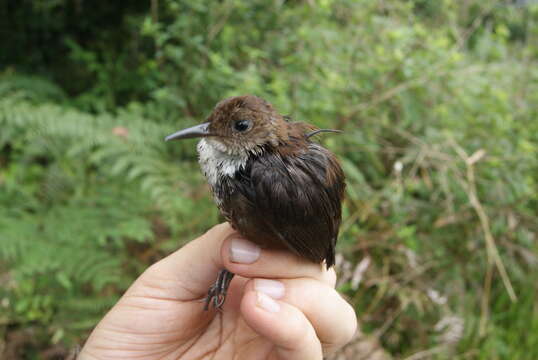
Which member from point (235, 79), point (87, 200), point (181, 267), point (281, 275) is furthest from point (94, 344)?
point (235, 79)

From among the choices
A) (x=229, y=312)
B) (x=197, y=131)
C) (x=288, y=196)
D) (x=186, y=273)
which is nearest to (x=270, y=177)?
(x=288, y=196)

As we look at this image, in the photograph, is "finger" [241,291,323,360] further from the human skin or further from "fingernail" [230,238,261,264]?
"fingernail" [230,238,261,264]

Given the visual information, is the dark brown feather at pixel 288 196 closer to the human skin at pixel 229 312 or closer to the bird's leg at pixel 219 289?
the human skin at pixel 229 312

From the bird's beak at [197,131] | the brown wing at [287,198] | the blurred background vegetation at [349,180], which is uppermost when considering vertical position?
the bird's beak at [197,131]

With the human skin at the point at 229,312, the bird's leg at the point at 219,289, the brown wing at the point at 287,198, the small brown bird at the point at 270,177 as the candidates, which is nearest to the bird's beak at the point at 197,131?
the small brown bird at the point at 270,177

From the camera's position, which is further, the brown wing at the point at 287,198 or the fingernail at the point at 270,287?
the fingernail at the point at 270,287

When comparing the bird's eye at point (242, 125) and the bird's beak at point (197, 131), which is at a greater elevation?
the bird's eye at point (242, 125)
